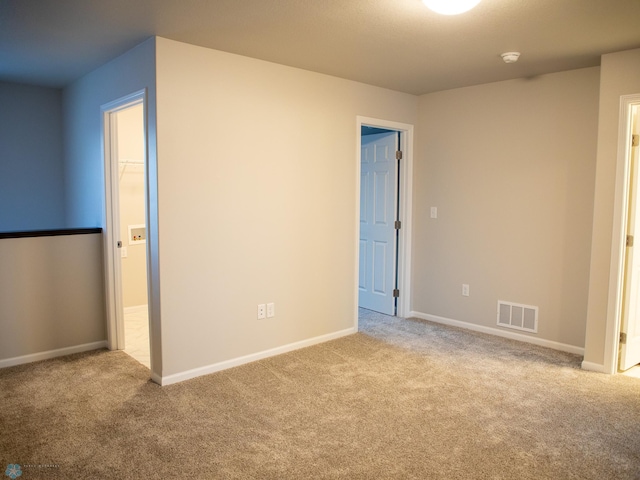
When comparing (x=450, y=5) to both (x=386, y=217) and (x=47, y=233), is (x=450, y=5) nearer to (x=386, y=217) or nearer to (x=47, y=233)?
(x=386, y=217)

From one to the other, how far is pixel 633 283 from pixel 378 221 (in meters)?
2.52

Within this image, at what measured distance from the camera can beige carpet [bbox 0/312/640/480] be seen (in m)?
2.38

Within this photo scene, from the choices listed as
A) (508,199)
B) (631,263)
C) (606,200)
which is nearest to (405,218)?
(508,199)

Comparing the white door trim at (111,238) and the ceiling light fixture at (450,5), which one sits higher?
the ceiling light fixture at (450,5)

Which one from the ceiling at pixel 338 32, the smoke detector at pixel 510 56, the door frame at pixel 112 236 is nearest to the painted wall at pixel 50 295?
the door frame at pixel 112 236

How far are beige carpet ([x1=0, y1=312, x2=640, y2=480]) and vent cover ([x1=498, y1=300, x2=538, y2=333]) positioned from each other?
34 cm

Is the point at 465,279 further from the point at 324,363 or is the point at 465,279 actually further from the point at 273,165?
the point at 273,165

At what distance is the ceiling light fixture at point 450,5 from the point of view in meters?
2.39

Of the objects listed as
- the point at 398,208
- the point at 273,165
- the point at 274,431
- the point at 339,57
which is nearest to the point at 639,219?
the point at 398,208

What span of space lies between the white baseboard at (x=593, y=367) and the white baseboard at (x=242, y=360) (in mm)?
1988

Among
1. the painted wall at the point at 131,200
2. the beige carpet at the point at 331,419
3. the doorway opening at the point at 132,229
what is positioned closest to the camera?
the beige carpet at the point at 331,419

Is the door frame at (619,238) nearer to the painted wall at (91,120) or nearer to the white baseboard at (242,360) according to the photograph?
the white baseboard at (242,360)

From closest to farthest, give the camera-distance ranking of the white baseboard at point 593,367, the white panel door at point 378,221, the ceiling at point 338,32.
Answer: the ceiling at point 338,32 < the white baseboard at point 593,367 < the white panel door at point 378,221

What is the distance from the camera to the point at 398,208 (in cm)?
517
